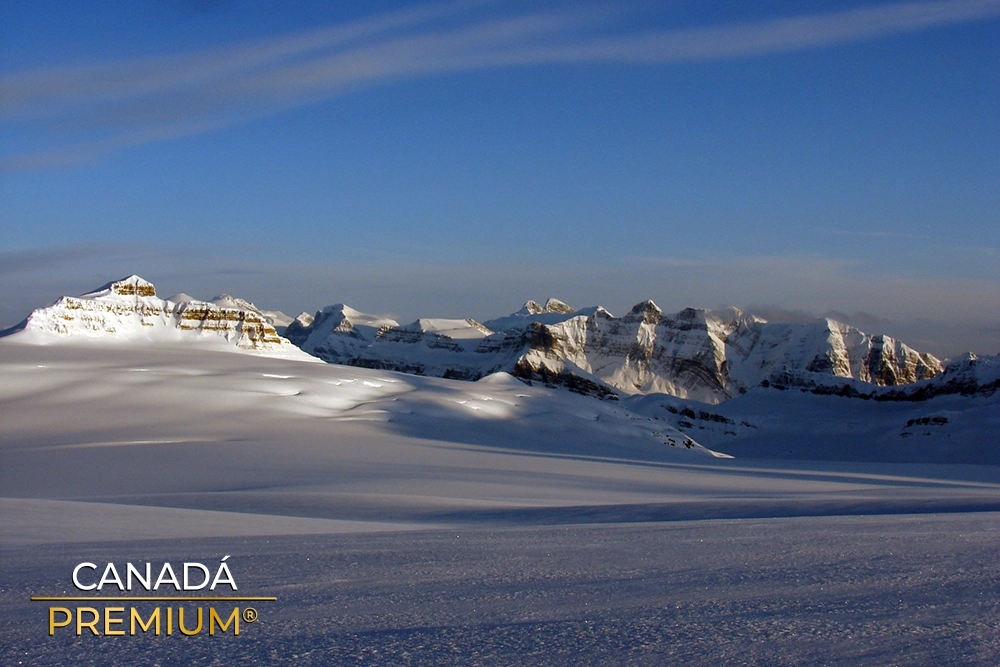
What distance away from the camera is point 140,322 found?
87.0 m

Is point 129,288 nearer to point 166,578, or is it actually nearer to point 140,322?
point 140,322

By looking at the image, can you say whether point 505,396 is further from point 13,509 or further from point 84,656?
point 84,656

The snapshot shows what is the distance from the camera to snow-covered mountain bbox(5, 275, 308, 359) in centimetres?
7694

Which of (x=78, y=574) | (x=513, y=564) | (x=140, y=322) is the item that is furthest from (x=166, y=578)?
(x=140, y=322)

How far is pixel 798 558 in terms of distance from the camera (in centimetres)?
653

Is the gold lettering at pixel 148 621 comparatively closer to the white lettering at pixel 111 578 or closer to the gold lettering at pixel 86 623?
the gold lettering at pixel 86 623

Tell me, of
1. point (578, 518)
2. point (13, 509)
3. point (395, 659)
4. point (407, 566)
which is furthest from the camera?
point (578, 518)

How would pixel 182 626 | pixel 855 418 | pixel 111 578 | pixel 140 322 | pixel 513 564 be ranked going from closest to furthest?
pixel 182 626 < pixel 111 578 < pixel 513 564 < pixel 140 322 < pixel 855 418

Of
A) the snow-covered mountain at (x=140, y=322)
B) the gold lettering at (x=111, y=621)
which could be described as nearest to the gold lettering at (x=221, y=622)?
the gold lettering at (x=111, y=621)

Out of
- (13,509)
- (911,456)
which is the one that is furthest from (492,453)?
(911,456)

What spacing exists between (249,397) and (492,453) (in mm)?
17419

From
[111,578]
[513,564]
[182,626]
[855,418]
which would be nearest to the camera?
[182,626]

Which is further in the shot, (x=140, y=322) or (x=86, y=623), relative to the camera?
(x=140, y=322)

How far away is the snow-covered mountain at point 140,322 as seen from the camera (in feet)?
252
